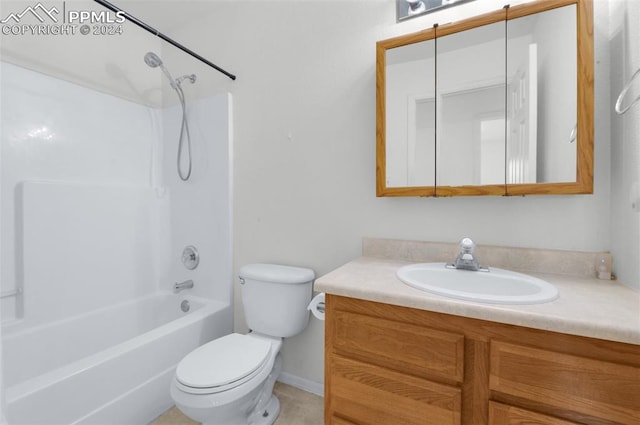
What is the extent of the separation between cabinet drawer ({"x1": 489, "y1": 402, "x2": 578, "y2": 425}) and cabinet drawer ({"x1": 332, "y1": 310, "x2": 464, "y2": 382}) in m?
0.11

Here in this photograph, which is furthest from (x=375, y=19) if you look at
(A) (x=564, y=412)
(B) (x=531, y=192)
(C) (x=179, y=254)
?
(C) (x=179, y=254)

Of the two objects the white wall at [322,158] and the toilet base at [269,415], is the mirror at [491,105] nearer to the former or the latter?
the white wall at [322,158]

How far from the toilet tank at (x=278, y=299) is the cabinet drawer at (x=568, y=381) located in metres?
0.96

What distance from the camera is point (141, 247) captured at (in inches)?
82.7

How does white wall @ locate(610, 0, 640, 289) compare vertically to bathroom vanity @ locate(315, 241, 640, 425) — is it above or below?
above

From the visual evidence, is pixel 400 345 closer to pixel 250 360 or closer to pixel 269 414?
pixel 250 360

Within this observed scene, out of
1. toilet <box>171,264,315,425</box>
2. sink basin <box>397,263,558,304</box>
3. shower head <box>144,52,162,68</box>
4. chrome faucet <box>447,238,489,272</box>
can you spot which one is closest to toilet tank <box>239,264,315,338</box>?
toilet <box>171,264,315,425</box>

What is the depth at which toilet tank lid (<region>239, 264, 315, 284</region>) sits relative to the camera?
150 cm

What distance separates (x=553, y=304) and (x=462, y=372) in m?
0.32

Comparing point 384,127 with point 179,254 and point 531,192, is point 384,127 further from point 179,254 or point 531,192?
point 179,254

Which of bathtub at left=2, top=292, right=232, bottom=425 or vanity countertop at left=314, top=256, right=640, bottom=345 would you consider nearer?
vanity countertop at left=314, top=256, right=640, bottom=345

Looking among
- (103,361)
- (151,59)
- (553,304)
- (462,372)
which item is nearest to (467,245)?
(553,304)

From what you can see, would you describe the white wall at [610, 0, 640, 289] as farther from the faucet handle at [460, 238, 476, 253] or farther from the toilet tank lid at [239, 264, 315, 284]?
the toilet tank lid at [239, 264, 315, 284]

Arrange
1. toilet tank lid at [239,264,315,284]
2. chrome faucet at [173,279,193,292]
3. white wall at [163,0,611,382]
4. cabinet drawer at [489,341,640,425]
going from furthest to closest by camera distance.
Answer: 1. chrome faucet at [173,279,193,292]
2. toilet tank lid at [239,264,315,284]
3. white wall at [163,0,611,382]
4. cabinet drawer at [489,341,640,425]
